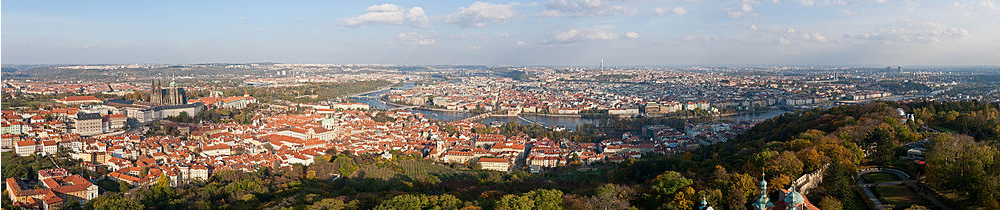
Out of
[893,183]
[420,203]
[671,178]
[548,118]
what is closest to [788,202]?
[671,178]

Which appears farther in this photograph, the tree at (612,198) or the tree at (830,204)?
the tree at (612,198)

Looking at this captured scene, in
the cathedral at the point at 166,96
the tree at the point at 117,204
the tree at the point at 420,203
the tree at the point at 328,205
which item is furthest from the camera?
the cathedral at the point at 166,96

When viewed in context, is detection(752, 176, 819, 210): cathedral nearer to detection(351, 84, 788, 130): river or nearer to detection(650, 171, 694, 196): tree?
detection(650, 171, 694, 196): tree

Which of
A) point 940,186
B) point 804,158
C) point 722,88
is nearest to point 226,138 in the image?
point 804,158

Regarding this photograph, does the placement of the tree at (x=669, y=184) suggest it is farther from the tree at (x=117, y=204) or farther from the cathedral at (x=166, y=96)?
the cathedral at (x=166, y=96)

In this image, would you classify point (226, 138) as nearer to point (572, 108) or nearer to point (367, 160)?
point (367, 160)

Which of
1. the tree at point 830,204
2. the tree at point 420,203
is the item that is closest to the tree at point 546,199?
the tree at point 420,203

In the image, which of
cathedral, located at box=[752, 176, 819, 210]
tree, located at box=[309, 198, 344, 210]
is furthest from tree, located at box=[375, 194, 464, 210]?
cathedral, located at box=[752, 176, 819, 210]
